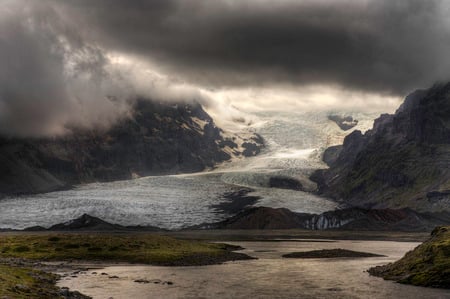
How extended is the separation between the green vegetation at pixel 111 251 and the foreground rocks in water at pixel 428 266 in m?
50.6

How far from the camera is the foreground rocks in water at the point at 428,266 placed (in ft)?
265

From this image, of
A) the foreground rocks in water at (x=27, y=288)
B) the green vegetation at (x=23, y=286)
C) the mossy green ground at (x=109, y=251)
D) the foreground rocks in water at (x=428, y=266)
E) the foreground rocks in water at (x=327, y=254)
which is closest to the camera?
the green vegetation at (x=23, y=286)

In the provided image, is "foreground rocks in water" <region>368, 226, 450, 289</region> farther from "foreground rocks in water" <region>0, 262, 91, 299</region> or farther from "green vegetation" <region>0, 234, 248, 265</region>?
"green vegetation" <region>0, 234, 248, 265</region>

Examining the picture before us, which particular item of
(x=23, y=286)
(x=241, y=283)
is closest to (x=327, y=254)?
(x=241, y=283)

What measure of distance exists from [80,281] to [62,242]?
7080 cm

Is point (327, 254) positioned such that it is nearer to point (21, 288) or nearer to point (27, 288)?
point (27, 288)

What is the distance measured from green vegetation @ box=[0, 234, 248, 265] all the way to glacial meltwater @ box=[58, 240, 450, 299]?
603 inches

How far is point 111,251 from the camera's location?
14550 cm

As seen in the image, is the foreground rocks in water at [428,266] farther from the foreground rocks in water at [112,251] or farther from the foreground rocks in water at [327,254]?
A: the foreground rocks in water at [327,254]

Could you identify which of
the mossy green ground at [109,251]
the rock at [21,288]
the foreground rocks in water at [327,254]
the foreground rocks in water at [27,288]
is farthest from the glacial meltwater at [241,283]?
the foreground rocks in water at [327,254]

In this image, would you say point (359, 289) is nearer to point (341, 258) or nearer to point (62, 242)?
point (341, 258)

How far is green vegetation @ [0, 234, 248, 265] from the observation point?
13662cm

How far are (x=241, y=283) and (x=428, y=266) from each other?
96.4 feet

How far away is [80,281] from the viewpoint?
296 feet
